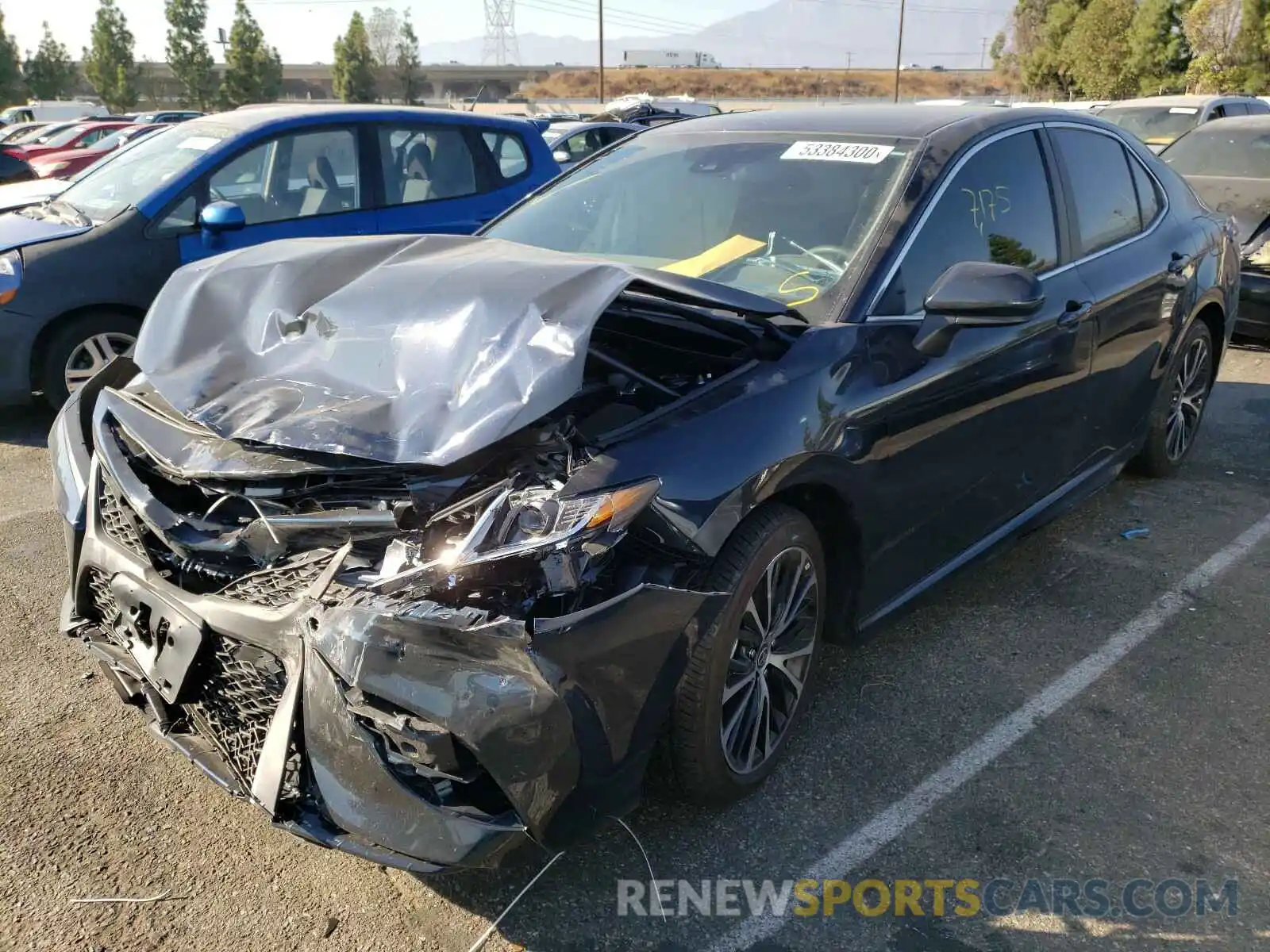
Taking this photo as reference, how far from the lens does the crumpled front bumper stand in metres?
2.01

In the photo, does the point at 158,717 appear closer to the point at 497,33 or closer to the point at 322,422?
the point at 322,422

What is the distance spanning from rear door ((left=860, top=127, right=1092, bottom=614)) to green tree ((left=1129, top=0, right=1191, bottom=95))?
39.4m

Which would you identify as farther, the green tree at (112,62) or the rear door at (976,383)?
the green tree at (112,62)

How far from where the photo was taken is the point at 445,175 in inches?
283

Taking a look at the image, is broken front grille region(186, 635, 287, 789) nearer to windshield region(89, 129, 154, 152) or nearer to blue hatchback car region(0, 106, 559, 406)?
Answer: blue hatchback car region(0, 106, 559, 406)

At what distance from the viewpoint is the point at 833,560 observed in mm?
→ 3066

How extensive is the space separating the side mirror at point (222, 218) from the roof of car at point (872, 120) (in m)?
2.75

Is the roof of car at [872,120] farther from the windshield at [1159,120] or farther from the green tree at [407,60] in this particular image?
the green tree at [407,60]

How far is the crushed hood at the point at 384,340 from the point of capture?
2.33 meters

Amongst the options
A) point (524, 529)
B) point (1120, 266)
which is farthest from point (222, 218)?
point (1120, 266)

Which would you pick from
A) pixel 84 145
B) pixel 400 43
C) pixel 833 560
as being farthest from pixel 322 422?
pixel 400 43

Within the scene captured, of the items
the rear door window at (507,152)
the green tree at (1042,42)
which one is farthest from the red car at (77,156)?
the green tree at (1042,42)

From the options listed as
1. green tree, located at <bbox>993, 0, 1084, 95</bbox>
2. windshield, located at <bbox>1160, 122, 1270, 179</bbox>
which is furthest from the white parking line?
green tree, located at <bbox>993, 0, 1084, 95</bbox>

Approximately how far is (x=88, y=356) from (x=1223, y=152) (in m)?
9.25
